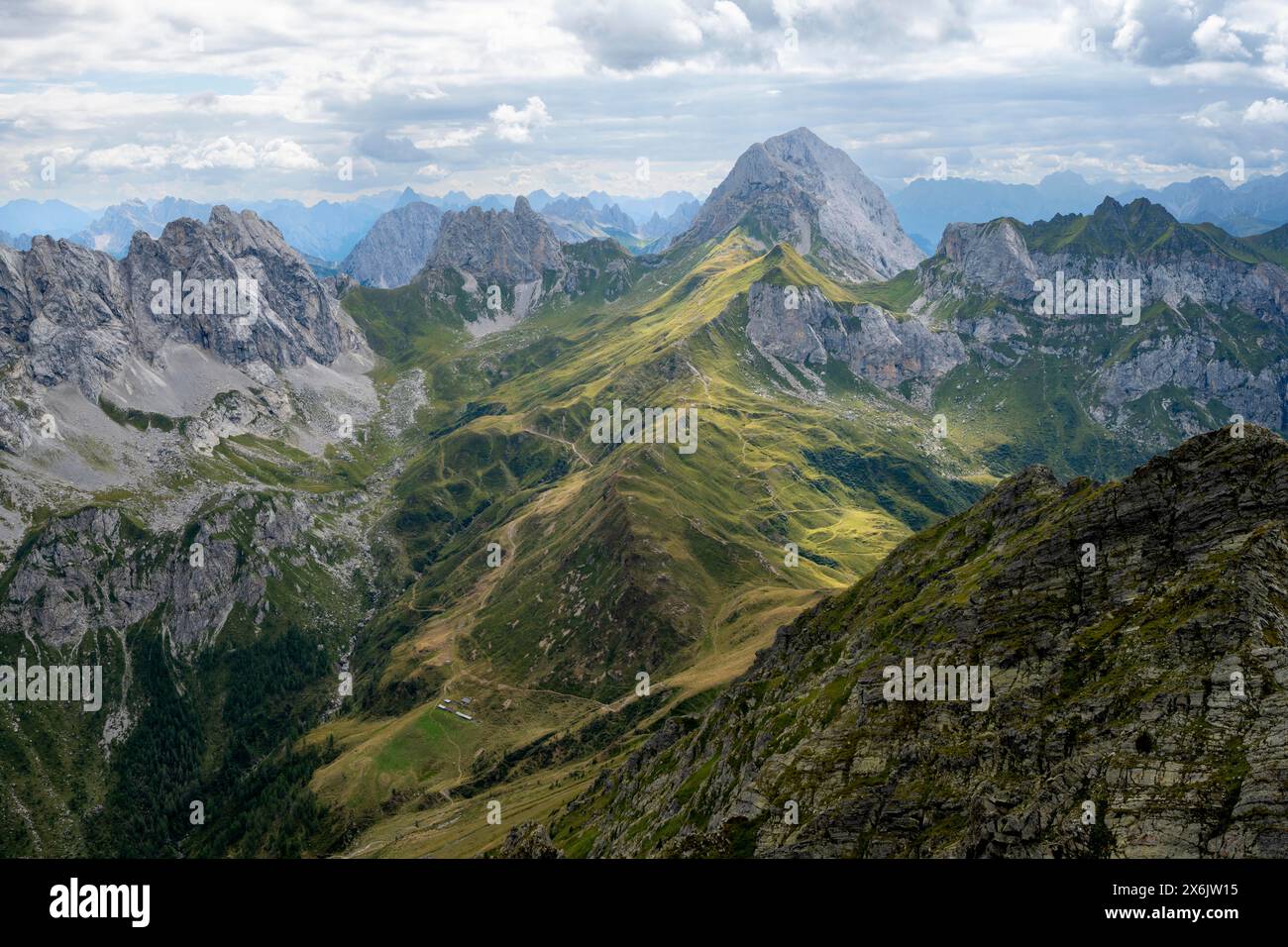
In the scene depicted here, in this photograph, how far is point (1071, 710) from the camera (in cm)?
8981

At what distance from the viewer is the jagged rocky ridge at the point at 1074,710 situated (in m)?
73.5

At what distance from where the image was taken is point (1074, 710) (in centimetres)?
8962

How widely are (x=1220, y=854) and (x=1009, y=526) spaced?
93.5 metres

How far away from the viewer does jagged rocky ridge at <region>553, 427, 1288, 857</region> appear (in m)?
73.5

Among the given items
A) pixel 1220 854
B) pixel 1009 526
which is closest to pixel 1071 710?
pixel 1220 854

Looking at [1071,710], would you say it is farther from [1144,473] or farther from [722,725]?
[722,725]
